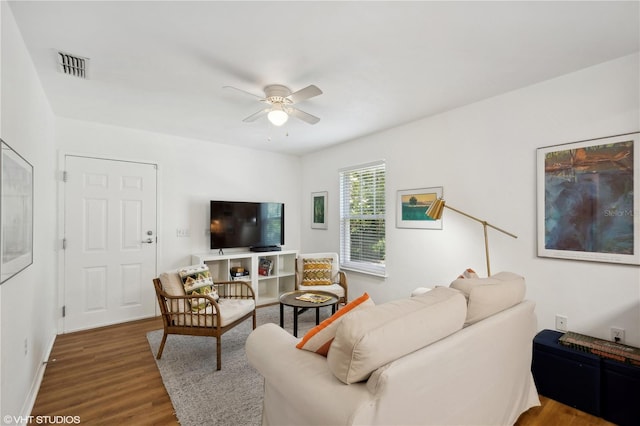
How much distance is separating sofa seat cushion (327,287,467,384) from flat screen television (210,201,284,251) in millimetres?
3572

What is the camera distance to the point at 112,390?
2.41 m

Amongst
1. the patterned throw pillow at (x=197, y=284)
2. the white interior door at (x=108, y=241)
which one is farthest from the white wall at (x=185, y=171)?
the patterned throw pillow at (x=197, y=284)

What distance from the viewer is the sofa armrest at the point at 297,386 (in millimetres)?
1146

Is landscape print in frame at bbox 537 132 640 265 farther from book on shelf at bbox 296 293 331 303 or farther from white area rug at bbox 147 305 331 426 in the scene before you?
white area rug at bbox 147 305 331 426

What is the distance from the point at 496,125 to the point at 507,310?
1902mm

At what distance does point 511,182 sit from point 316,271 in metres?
2.55

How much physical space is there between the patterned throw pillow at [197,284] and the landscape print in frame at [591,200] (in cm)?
313

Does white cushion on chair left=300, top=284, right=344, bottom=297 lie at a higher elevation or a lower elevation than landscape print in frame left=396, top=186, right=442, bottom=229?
lower

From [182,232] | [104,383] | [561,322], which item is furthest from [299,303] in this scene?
[561,322]

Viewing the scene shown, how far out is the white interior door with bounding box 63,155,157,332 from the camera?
144 inches

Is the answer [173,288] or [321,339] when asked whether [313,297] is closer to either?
[173,288]

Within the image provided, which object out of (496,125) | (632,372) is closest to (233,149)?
(496,125)

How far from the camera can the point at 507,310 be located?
1.92 metres

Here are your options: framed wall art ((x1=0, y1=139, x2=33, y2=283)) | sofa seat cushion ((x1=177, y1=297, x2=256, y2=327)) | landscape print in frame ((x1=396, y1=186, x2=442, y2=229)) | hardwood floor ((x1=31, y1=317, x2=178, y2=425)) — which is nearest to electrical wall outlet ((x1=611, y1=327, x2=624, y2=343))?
landscape print in frame ((x1=396, y1=186, x2=442, y2=229))
